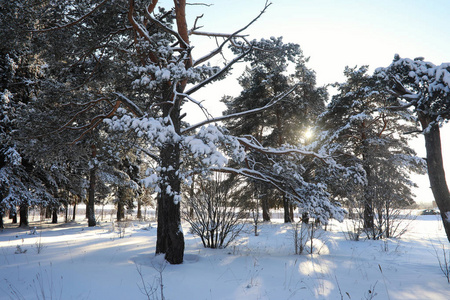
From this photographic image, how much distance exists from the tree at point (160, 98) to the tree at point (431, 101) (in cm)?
256

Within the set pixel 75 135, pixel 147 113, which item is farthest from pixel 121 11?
pixel 75 135

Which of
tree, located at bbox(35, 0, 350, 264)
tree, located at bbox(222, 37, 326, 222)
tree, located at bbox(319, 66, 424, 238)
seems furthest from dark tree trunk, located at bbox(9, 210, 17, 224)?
tree, located at bbox(319, 66, 424, 238)

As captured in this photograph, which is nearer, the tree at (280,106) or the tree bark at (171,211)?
the tree bark at (171,211)

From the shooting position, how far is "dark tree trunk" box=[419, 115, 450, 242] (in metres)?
4.61

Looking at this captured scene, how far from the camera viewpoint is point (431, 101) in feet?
15.3

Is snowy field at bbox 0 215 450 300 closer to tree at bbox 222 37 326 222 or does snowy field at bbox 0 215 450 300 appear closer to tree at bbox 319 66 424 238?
tree at bbox 319 66 424 238

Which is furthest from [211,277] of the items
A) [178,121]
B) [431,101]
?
[431,101]

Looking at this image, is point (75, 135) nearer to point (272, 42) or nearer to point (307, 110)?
point (272, 42)

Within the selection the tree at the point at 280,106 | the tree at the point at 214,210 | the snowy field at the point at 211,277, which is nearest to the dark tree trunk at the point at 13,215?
the snowy field at the point at 211,277

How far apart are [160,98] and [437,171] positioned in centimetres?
666

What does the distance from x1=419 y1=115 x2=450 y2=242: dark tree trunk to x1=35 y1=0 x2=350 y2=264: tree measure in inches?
104

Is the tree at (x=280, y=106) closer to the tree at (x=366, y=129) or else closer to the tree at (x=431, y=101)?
the tree at (x=366, y=129)

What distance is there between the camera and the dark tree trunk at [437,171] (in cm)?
461

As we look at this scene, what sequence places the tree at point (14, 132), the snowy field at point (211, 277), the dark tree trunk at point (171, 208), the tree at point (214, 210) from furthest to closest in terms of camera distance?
the tree at point (14, 132) < the tree at point (214, 210) < the dark tree trunk at point (171, 208) < the snowy field at point (211, 277)
